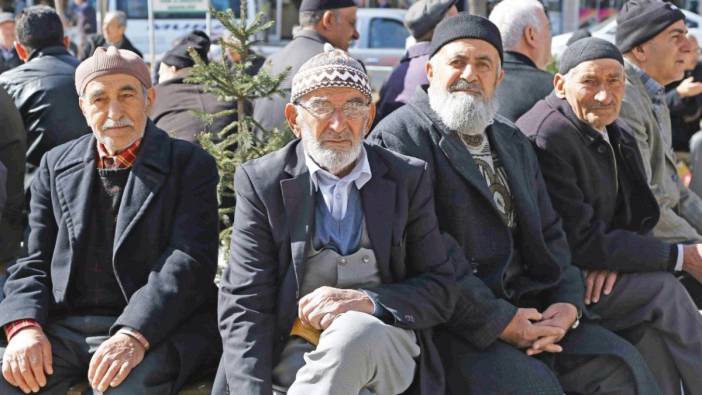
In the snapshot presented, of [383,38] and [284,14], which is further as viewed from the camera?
[284,14]

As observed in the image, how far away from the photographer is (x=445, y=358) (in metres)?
3.84

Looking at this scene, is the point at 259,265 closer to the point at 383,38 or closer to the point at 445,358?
the point at 445,358

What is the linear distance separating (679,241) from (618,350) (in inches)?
49.6

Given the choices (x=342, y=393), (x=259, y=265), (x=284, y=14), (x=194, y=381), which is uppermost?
(x=259, y=265)

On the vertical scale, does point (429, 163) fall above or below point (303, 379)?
above

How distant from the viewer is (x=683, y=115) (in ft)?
26.9

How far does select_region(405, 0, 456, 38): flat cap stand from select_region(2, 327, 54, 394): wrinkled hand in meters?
3.75

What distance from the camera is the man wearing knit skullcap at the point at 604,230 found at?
4.32 meters

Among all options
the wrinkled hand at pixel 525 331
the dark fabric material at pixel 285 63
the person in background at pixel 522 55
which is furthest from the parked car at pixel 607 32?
the wrinkled hand at pixel 525 331

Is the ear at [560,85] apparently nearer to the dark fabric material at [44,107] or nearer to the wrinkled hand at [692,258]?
the wrinkled hand at [692,258]

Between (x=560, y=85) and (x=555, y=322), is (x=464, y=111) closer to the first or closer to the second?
(x=560, y=85)

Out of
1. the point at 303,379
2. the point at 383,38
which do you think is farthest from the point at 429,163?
the point at 383,38

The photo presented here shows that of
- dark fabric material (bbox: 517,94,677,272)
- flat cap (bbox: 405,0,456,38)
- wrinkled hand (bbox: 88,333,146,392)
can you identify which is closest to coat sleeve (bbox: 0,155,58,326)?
wrinkled hand (bbox: 88,333,146,392)

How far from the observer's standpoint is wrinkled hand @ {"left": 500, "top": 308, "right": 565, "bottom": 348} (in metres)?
3.84
